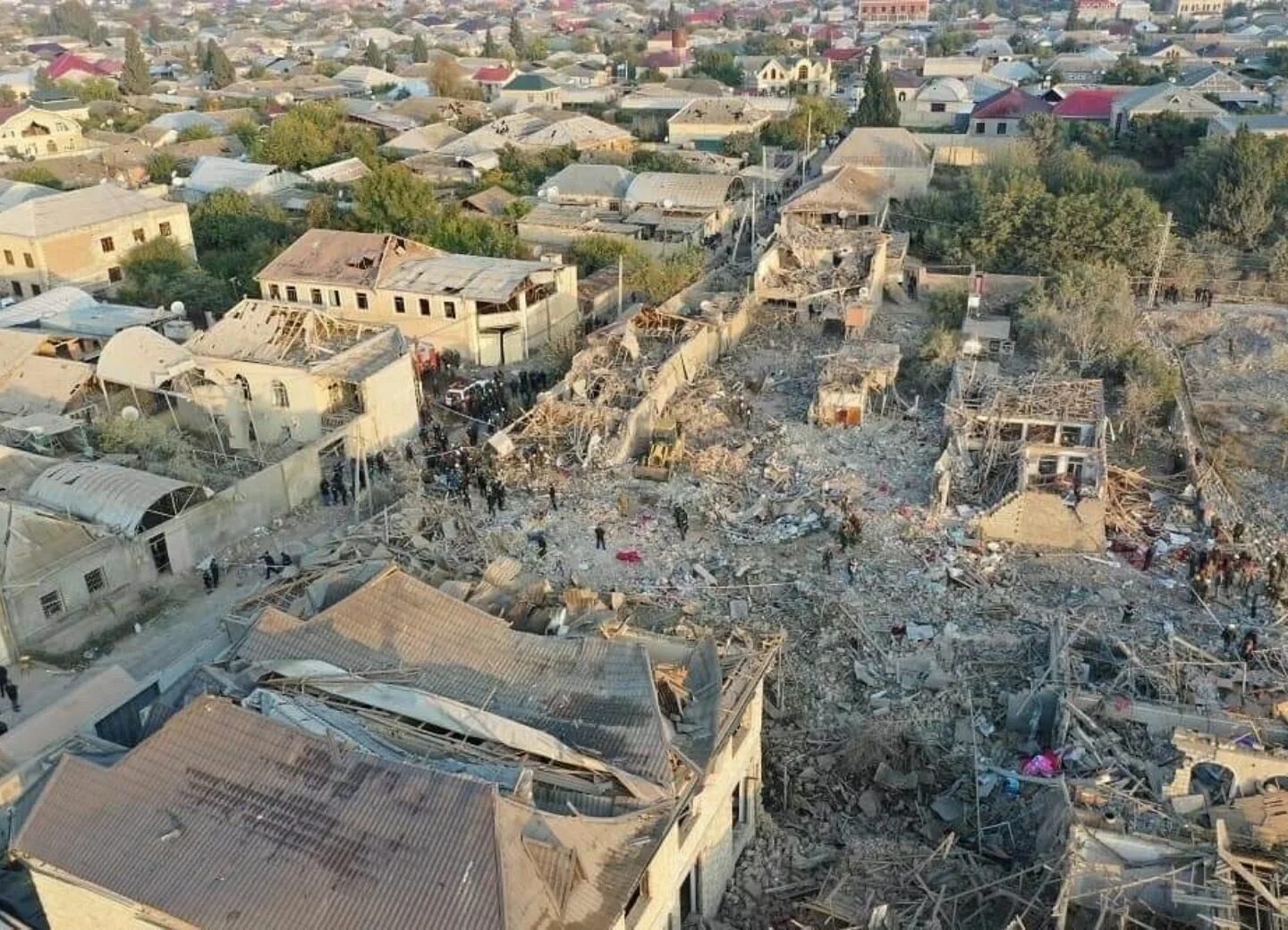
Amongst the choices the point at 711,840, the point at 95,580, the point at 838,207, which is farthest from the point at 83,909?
the point at 838,207

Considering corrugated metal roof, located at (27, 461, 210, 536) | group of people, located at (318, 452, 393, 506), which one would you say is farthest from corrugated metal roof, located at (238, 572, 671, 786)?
group of people, located at (318, 452, 393, 506)

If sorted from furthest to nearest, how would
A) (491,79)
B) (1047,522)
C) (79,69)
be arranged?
1. (79,69)
2. (491,79)
3. (1047,522)

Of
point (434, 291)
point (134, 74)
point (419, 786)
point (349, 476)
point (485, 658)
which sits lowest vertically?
point (349, 476)

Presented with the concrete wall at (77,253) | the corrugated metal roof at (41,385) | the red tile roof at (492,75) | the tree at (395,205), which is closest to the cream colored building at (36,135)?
the concrete wall at (77,253)

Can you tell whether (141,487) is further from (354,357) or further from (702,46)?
(702,46)

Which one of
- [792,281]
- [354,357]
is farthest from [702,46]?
[354,357]

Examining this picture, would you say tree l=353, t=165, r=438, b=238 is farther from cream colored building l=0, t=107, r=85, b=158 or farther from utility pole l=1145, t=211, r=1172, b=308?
cream colored building l=0, t=107, r=85, b=158

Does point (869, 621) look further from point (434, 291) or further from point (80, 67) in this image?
point (80, 67)

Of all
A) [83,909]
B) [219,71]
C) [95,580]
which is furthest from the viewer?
[219,71]
